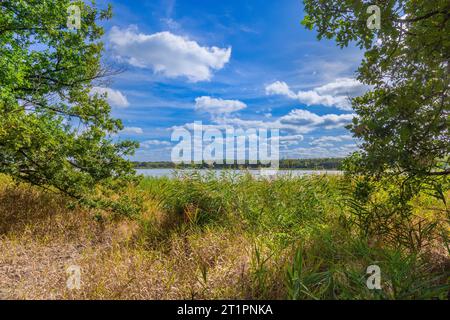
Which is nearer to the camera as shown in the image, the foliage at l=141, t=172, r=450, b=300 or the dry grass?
the foliage at l=141, t=172, r=450, b=300

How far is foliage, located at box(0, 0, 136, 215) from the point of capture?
259 inches

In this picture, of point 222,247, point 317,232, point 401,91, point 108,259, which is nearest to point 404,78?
point 401,91

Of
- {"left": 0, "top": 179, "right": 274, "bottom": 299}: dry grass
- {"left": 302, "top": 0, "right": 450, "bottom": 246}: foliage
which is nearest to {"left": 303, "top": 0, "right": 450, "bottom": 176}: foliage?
{"left": 302, "top": 0, "right": 450, "bottom": 246}: foliage

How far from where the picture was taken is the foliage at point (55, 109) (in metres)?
6.59

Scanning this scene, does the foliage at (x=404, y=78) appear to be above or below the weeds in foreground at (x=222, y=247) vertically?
above

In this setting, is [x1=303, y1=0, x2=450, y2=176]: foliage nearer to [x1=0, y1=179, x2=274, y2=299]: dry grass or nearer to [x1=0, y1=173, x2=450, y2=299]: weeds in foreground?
[x1=0, y1=173, x2=450, y2=299]: weeds in foreground

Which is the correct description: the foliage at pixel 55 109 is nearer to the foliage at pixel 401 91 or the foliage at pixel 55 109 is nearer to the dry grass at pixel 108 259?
the dry grass at pixel 108 259

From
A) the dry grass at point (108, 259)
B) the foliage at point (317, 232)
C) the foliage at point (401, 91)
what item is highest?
the foliage at point (401, 91)

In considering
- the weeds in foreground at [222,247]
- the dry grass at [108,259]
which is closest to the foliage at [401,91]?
the weeds in foreground at [222,247]

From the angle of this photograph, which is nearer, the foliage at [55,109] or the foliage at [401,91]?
the foliage at [401,91]

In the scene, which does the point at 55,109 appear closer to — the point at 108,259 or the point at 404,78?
the point at 108,259

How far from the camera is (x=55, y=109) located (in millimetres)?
8656
